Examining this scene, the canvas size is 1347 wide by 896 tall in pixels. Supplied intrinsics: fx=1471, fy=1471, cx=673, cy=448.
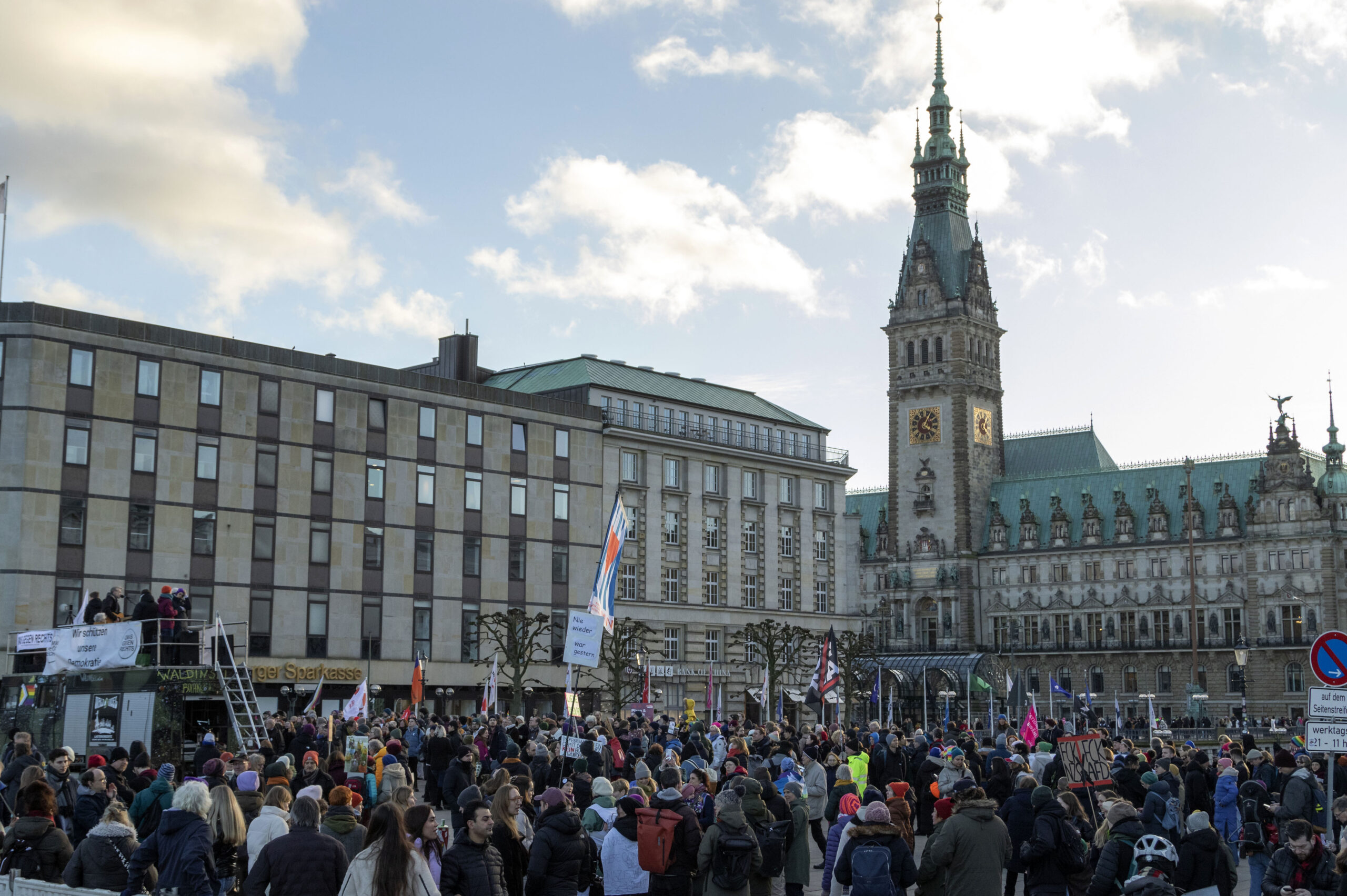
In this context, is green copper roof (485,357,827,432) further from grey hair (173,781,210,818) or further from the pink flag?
grey hair (173,781,210,818)

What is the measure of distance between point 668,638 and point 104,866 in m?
66.8

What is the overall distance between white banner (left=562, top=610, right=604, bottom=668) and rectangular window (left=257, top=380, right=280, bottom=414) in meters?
36.6

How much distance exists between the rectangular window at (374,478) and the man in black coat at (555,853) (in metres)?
52.1

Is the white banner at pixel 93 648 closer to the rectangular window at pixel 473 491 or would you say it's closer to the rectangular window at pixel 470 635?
the rectangular window at pixel 470 635

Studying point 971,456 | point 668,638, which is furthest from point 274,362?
point 971,456

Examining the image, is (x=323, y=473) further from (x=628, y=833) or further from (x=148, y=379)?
(x=628, y=833)

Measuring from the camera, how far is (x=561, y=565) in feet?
237

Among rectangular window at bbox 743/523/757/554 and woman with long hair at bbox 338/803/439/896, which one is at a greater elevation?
rectangular window at bbox 743/523/757/554

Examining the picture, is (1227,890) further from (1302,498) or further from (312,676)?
(1302,498)

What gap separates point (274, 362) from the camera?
61.4 metres

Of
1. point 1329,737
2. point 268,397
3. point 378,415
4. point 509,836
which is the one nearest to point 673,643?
point 378,415

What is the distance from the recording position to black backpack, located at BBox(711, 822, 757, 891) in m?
14.5

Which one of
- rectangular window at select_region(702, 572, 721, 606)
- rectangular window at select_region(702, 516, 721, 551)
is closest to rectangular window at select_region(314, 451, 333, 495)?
rectangular window at select_region(702, 516, 721, 551)

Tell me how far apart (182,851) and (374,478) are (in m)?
52.7
